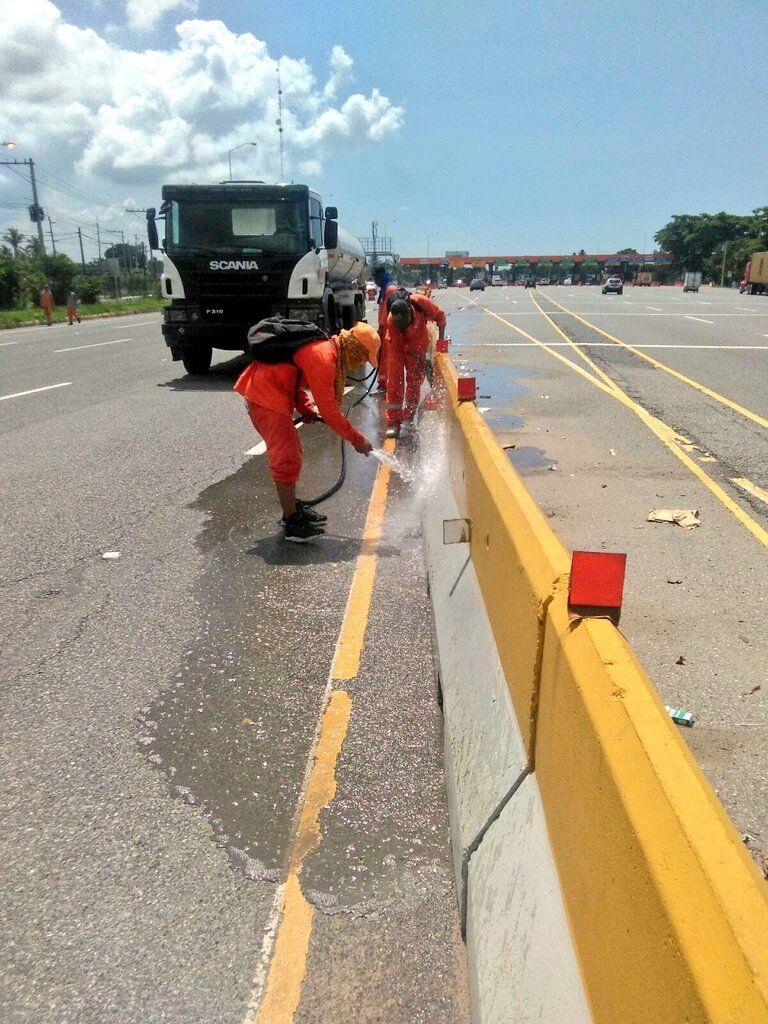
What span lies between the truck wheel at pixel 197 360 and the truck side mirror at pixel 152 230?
1751mm

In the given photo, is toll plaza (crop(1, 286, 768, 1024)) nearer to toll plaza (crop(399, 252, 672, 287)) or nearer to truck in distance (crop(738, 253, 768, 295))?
truck in distance (crop(738, 253, 768, 295))

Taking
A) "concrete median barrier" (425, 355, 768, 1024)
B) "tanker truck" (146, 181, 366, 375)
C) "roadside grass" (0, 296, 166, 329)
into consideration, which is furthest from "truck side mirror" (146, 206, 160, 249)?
"roadside grass" (0, 296, 166, 329)

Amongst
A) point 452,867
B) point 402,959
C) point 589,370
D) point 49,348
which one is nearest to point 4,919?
point 402,959

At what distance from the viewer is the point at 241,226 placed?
1249cm

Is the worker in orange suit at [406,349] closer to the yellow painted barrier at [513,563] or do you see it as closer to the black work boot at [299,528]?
the black work boot at [299,528]

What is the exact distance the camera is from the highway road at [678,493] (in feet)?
10.6

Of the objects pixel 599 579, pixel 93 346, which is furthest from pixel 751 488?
pixel 93 346

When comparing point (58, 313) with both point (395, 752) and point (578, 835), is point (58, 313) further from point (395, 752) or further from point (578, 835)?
point (578, 835)

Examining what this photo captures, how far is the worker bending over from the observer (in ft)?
16.4

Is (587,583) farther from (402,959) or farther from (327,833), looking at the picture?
(327,833)

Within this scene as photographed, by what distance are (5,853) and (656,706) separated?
2156 mm

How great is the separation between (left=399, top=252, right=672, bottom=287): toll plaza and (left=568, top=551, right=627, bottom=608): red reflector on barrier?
12440cm

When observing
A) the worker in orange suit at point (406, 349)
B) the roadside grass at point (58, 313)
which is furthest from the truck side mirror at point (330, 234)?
the roadside grass at point (58, 313)

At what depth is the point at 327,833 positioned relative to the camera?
2637 millimetres
